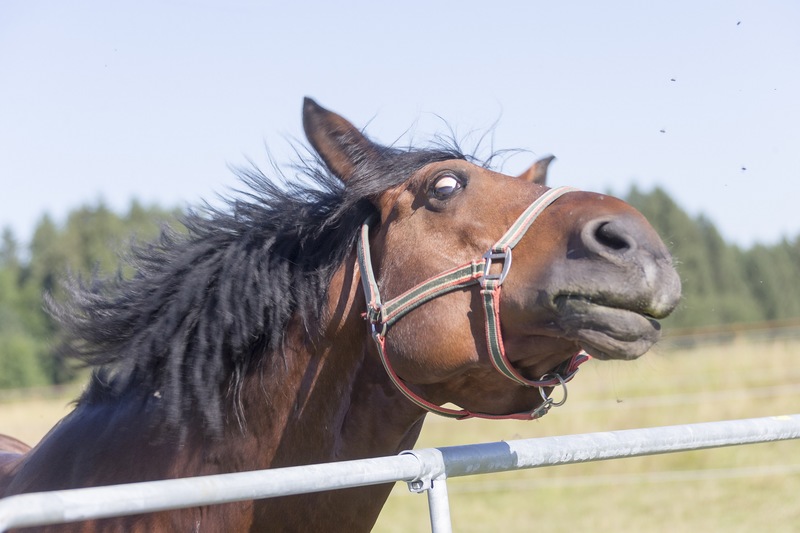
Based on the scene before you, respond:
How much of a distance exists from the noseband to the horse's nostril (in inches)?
8.8

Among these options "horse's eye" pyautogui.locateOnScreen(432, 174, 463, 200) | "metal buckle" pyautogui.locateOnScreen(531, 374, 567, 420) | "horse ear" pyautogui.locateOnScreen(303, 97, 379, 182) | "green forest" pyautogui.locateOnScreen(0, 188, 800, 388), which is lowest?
"green forest" pyautogui.locateOnScreen(0, 188, 800, 388)

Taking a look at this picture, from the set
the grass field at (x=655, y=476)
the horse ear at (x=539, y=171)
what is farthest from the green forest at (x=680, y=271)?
the horse ear at (x=539, y=171)

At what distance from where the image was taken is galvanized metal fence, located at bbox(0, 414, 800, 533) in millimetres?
1334

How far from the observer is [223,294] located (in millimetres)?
2660

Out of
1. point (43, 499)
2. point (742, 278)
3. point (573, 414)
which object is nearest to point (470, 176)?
point (43, 499)

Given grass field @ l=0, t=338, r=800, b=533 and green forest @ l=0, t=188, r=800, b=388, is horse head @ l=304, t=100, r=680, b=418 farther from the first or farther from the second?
green forest @ l=0, t=188, r=800, b=388

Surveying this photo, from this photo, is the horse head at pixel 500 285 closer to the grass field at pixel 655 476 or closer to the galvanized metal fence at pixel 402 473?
the galvanized metal fence at pixel 402 473

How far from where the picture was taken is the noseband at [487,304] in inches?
91.6

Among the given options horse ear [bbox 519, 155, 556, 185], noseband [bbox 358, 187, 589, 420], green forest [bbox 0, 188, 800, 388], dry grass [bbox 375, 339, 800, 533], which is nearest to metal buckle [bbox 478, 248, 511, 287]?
noseband [bbox 358, 187, 589, 420]

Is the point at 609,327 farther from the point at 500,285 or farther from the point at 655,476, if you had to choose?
the point at 655,476

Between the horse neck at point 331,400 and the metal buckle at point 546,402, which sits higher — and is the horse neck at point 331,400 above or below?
above

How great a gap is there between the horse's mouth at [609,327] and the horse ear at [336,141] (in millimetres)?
970

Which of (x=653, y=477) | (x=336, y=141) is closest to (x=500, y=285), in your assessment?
(x=336, y=141)

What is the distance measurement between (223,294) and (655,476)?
8689 millimetres
